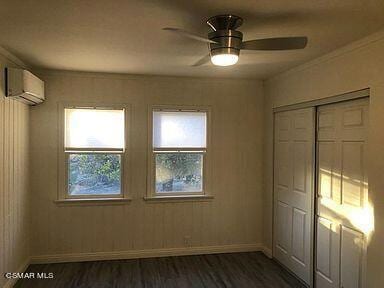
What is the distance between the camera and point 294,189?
397cm

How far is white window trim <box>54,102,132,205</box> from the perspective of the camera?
428cm

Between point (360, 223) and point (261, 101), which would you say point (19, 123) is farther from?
point (360, 223)

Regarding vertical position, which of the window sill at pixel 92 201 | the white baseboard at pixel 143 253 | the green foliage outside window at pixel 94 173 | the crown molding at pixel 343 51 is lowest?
the white baseboard at pixel 143 253

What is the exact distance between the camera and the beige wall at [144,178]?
425 centimetres

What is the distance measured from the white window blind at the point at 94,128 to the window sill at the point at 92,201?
27.2 inches

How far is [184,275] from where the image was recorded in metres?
3.95

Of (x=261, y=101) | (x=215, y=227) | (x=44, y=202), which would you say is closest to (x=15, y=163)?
(x=44, y=202)

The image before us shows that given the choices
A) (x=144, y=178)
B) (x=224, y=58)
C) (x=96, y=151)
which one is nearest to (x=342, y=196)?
(x=224, y=58)

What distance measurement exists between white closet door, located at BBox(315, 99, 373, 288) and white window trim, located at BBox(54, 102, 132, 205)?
2.41 metres

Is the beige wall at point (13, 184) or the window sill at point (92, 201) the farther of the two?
the window sill at point (92, 201)

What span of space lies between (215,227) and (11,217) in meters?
2.60

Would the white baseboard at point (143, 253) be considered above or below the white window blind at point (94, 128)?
below

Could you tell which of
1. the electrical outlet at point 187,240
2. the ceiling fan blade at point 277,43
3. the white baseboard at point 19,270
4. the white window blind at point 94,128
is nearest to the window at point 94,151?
the white window blind at point 94,128

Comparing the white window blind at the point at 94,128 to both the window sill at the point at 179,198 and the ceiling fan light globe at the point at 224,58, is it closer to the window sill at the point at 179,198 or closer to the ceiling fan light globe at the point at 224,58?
the window sill at the point at 179,198
